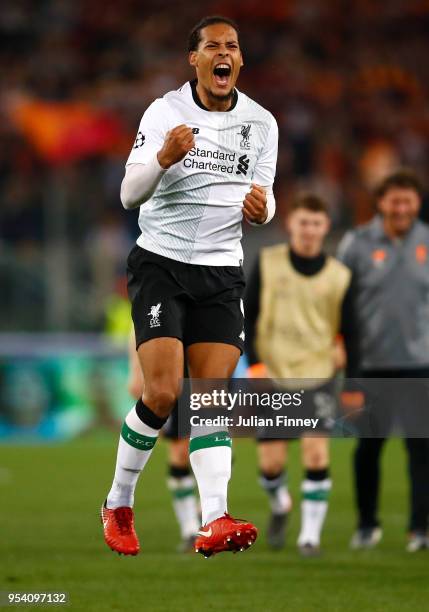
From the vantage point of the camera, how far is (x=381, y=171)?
17.9m

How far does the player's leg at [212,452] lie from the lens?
5395 mm

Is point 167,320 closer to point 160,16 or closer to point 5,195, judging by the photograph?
point 5,195

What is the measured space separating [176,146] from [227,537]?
4.99 feet

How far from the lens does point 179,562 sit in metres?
7.68

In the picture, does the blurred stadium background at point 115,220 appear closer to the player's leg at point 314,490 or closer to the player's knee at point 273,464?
the player's leg at point 314,490

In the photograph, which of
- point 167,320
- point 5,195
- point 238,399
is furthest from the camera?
point 5,195

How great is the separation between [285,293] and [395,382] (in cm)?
87

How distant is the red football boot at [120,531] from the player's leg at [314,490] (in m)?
2.47

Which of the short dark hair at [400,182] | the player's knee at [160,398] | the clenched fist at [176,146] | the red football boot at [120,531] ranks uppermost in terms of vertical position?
the short dark hair at [400,182]

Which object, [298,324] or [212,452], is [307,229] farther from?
[212,452]

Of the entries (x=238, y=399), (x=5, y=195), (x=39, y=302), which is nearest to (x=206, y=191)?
(x=238, y=399)

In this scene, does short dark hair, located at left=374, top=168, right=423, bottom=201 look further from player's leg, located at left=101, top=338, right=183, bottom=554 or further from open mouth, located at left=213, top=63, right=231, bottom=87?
player's leg, located at left=101, top=338, right=183, bottom=554

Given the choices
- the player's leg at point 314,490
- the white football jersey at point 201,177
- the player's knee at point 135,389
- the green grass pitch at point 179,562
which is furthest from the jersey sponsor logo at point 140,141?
the player's leg at point 314,490

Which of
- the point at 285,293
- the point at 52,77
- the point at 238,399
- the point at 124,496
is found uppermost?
the point at 52,77
